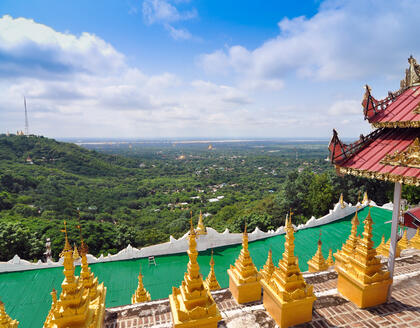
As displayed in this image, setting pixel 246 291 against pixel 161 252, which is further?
pixel 161 252

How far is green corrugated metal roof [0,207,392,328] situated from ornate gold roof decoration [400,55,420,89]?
25.5 feet

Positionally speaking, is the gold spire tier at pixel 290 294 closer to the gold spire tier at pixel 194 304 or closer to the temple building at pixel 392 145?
the gold spire tier at pixel 194 304

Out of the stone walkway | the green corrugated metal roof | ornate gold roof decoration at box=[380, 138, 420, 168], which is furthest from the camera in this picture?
the green corrugated metal roof

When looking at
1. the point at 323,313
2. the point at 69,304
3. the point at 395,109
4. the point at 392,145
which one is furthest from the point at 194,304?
the point at 395,109

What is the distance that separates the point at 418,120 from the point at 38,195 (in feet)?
153

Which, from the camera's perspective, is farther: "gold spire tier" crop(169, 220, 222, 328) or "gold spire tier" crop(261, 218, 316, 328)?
"gold spire tier" crop(261, 218, 316, 328)

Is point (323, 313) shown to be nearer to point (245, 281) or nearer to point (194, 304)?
point (245, 281)

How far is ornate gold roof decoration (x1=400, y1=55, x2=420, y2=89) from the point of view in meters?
5.69

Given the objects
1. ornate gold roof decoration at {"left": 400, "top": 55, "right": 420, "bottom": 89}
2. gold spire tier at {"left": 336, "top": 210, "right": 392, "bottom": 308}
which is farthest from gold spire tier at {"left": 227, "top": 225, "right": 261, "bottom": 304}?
ornate gold roof decoration at {"left": 400, "top": 55, "right": 420, "bottom": 89}

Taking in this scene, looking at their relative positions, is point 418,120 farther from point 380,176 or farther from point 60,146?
point 60,146

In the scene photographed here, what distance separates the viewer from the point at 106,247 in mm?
21016

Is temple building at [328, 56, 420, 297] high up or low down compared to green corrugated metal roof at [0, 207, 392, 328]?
up

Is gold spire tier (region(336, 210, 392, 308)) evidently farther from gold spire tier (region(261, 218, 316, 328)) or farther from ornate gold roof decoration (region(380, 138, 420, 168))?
ornate gold roof decoration (region(380, 138, 420, 168))

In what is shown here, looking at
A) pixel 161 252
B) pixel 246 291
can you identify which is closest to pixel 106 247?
pixel 161 252
